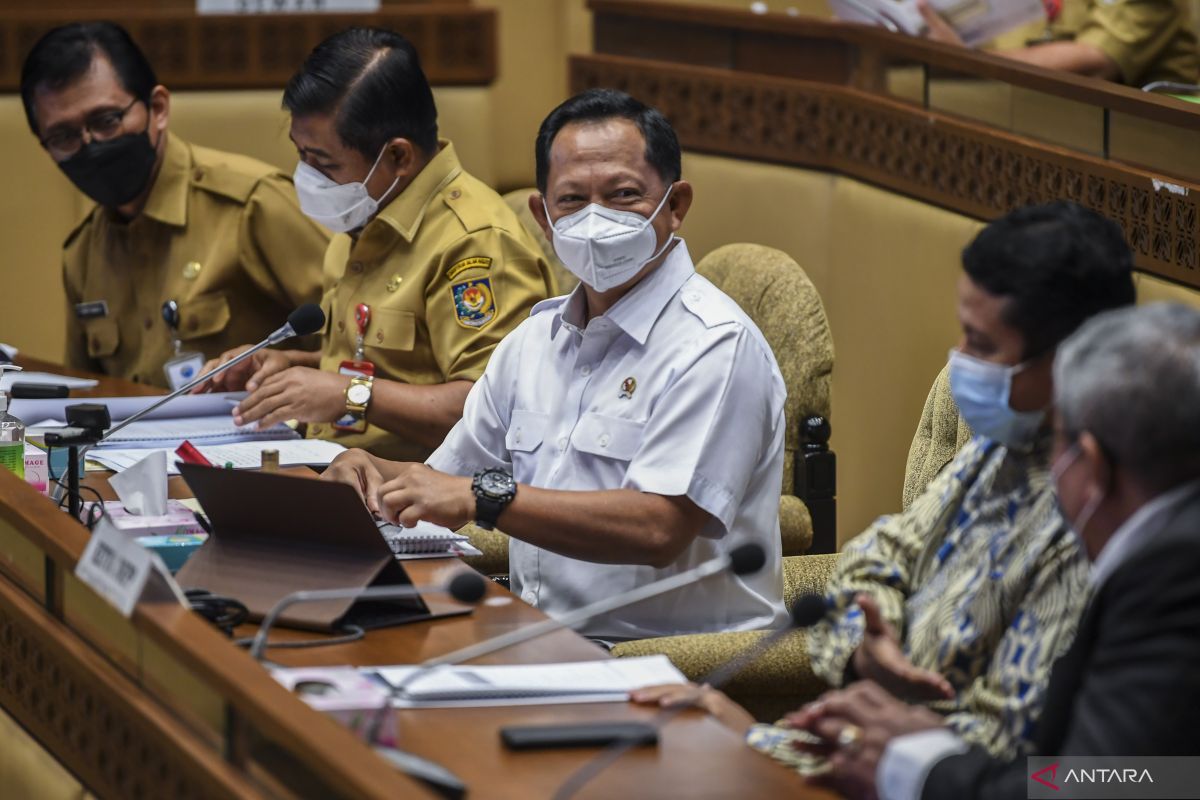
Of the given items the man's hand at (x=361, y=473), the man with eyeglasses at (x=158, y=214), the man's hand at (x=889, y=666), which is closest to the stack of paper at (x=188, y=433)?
the man with eyeglasses at (x=158, y=214)

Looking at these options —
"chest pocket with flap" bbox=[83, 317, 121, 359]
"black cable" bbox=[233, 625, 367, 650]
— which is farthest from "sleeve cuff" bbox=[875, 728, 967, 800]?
"chest pocket with flap" bbox=[83, 317, 121, 359]

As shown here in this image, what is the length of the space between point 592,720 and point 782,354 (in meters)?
1.57

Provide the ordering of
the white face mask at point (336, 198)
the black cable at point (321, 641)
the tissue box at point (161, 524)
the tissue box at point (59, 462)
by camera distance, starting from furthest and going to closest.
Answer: the white face mask at point (336, 198)
the tissue box at point (59, 462)
the tissue box at point (161, 524)
the black cable at point (321, 641)

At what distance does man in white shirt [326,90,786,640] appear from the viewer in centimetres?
236

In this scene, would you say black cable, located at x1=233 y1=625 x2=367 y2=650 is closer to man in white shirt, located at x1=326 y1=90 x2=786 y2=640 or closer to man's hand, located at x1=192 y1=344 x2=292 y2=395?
man in white shirt, located at x1=326 y1=90 x2=786 y2=640

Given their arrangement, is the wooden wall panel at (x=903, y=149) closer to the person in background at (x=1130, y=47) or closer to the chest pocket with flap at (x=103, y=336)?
the person in background at (x=1130, y=47)

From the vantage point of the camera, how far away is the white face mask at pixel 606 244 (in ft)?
8.21

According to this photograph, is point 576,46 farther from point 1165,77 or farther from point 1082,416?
point 1082,416

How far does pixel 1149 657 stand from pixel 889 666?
413 millimetres

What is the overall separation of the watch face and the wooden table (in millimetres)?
319

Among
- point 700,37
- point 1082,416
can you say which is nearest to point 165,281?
point 700,37

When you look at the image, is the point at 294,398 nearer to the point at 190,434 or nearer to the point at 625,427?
the point at 190,434

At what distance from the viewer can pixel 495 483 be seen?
93.0 inches

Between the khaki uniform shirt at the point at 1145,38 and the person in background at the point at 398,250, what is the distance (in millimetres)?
1731
